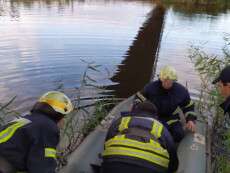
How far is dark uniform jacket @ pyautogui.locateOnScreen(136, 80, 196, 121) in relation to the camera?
5.36 metres

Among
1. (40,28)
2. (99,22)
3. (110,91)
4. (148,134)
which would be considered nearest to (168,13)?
(99,22)

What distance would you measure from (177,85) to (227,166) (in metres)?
1.33

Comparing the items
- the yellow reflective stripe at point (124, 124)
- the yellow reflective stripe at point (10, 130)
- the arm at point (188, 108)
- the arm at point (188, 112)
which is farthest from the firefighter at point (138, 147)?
the arm at point (188, 108)

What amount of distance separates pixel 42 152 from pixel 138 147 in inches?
34.9

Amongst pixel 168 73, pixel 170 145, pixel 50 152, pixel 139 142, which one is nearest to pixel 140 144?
pixel 139 142

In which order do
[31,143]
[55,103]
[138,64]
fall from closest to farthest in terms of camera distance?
[31,143] < [55,103] < [138,64]

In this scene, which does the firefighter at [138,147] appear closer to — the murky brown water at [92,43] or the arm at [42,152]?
the arm at [42,152]

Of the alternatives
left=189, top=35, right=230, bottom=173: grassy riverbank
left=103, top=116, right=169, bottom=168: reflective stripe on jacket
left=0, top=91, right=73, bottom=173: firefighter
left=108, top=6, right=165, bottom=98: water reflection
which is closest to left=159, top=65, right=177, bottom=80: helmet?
left=189, top=35, right=230, bottom=173: grassy riverbank

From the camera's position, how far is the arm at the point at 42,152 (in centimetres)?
293

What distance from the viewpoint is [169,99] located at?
5.37m

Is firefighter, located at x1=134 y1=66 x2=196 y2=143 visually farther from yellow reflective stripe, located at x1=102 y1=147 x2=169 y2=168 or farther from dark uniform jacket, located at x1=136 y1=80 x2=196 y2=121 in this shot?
yellow reflective stripe, located at x1=102 y1=147 x2=169 y2=168

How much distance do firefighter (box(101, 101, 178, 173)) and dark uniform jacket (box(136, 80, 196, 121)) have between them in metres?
1.66

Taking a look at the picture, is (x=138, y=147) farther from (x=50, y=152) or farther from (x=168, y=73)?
(x=168, y=73)

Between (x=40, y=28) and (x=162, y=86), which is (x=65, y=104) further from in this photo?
(x=40, y=28)
